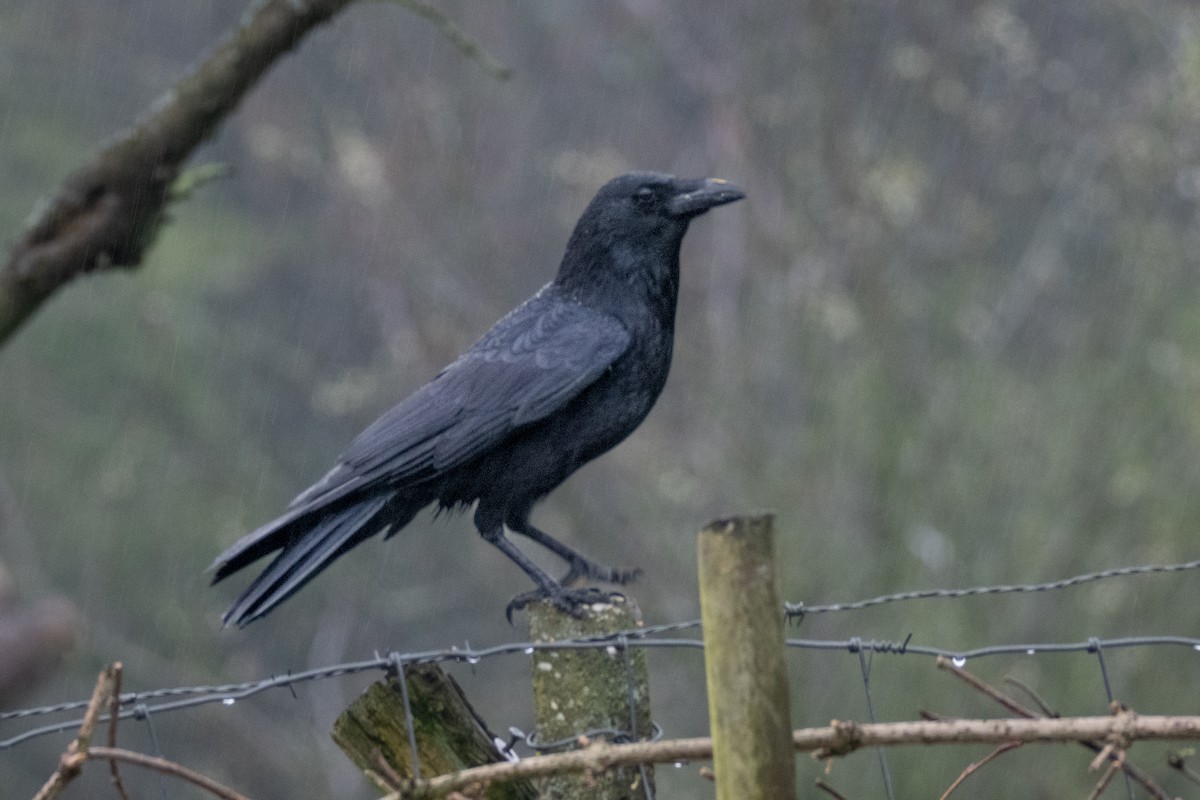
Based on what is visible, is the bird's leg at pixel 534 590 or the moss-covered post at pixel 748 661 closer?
the moss-covered post at pixel 748 661

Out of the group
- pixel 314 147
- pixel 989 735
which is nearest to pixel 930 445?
pixel 314 147

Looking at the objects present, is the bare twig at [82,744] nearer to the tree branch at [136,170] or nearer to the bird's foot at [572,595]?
the bird's foot at [572,595]

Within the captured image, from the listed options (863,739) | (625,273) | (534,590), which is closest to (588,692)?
(863,739)

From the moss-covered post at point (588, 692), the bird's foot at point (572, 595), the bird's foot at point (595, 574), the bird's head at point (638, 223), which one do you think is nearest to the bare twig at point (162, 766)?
the moss-covered post at point (588, 692)

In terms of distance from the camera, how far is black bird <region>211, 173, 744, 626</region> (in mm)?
3920

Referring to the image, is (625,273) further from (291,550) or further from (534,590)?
(291,550)

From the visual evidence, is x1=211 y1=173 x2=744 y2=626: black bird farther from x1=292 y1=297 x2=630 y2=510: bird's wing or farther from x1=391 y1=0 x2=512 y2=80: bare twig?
x1=391 y1=0 x2=512 y2=80: bare twig

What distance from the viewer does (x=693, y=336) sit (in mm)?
9070

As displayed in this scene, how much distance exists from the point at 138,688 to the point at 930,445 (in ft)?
24.5

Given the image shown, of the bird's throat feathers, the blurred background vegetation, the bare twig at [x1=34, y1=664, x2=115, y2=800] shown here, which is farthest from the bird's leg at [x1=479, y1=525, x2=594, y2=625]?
the blurred background vegetation

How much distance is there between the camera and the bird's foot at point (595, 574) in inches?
164

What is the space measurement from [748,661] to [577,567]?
2.52 m

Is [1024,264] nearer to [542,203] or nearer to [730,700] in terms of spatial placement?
[542,203]

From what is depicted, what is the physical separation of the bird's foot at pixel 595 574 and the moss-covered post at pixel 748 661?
2.29 meters
